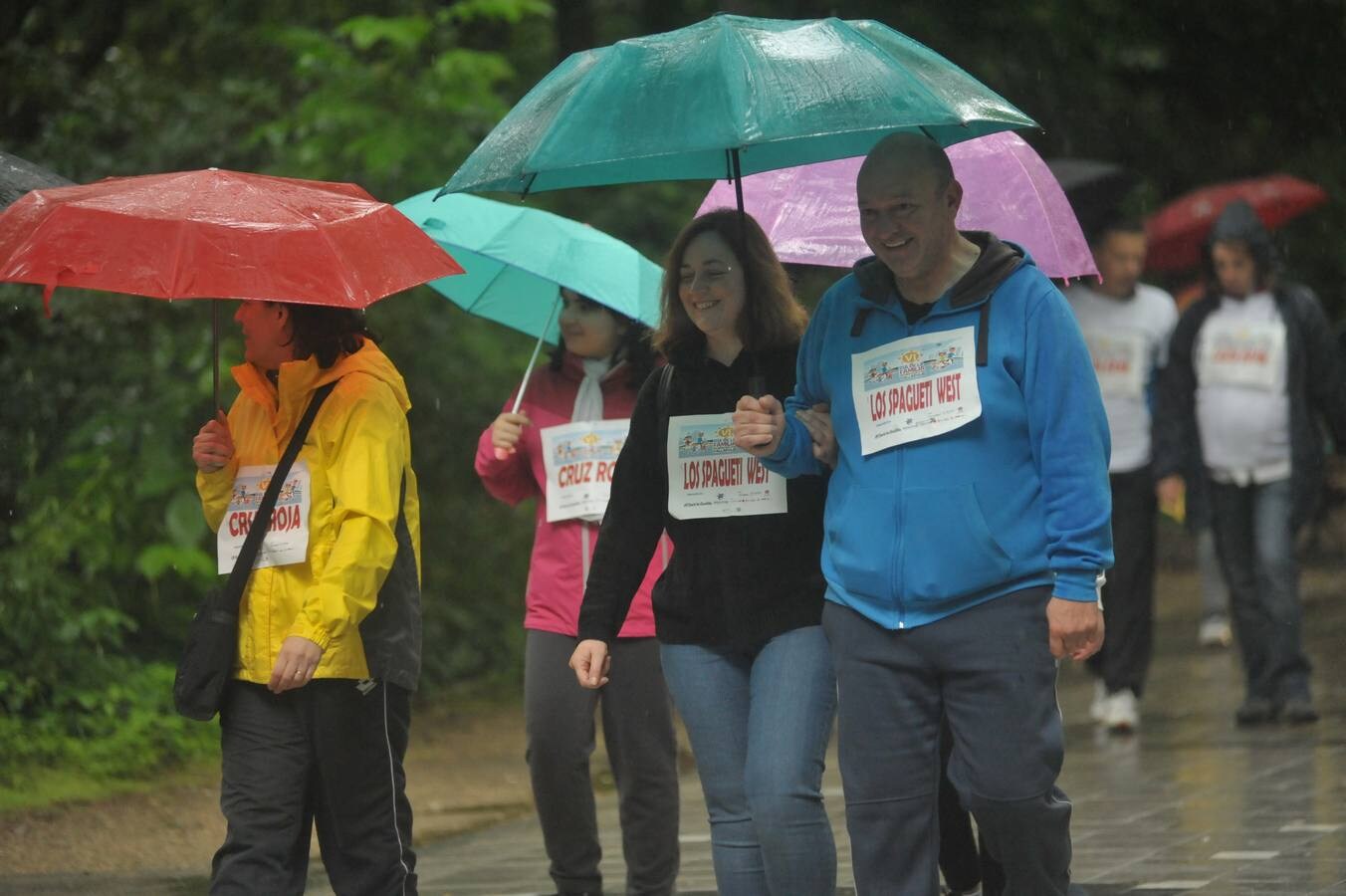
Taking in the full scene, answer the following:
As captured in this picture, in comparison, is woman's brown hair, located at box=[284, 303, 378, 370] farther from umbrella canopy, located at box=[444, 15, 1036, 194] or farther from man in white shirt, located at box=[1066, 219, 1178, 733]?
man in white shirt, located at box=[1066, 219, 1178, 733]

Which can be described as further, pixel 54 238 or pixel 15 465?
pixel 15 465

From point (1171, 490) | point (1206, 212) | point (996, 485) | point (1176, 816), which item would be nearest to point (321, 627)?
point (996, 485)

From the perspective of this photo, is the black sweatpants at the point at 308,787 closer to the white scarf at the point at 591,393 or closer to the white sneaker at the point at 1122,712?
the white scarf at the point at 591,393

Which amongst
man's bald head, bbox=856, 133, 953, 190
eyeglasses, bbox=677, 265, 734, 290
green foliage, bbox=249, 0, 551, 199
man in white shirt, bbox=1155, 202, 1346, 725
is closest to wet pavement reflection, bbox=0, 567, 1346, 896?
man in white shirt, bbox=1155, 202, 1346, 725

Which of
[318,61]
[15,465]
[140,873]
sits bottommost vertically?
[140,873]

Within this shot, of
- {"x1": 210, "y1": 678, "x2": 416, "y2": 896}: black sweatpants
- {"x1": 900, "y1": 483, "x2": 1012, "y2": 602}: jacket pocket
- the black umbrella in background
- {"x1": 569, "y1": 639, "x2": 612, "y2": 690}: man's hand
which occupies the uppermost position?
the black umbrella in background

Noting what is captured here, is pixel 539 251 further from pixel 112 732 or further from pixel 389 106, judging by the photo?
pixel 389 106

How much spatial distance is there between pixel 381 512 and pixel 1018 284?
1.59m

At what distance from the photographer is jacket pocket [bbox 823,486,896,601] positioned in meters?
4.77

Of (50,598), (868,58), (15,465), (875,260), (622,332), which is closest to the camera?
(868,58)

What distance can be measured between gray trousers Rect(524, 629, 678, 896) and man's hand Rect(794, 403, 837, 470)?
163 centimetres

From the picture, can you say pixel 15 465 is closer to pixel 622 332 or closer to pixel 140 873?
pixel 140 873

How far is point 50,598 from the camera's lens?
978 centimetres

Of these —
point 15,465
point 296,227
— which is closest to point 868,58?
point 296,227
